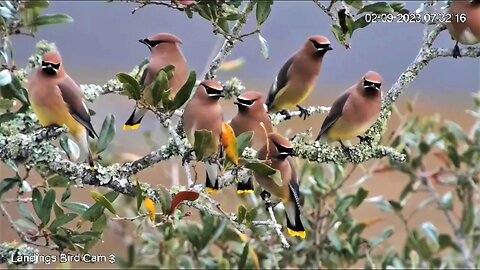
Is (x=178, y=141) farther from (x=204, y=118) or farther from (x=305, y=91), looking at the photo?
(x=305, y=91)

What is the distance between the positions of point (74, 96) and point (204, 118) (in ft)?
0.89

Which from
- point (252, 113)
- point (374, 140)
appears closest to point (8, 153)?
point (252, 113)

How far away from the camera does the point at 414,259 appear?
1.92 metres

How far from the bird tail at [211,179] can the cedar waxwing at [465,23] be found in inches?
17.9

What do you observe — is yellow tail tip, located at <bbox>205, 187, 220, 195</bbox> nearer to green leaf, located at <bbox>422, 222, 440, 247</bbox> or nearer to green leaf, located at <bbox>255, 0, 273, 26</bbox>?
green leaf, located at <bbox>255, 0, 273, 26</bbox>

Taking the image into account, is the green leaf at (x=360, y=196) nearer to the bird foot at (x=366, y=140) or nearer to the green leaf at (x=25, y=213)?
the bird foot at (x=366, y=140)

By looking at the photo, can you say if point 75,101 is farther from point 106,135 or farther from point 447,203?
point 447,203

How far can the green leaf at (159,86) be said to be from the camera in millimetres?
998

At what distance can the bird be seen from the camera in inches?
55.5

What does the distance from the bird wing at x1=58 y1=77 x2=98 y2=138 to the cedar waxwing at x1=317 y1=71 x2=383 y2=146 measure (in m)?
0.43

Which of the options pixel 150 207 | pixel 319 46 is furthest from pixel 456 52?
pixel 150 207

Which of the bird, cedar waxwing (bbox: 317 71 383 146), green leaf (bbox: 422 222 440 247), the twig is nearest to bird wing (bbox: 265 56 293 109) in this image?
the bird

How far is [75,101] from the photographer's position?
1.28 metres

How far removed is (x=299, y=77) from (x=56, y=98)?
47 centimetres
